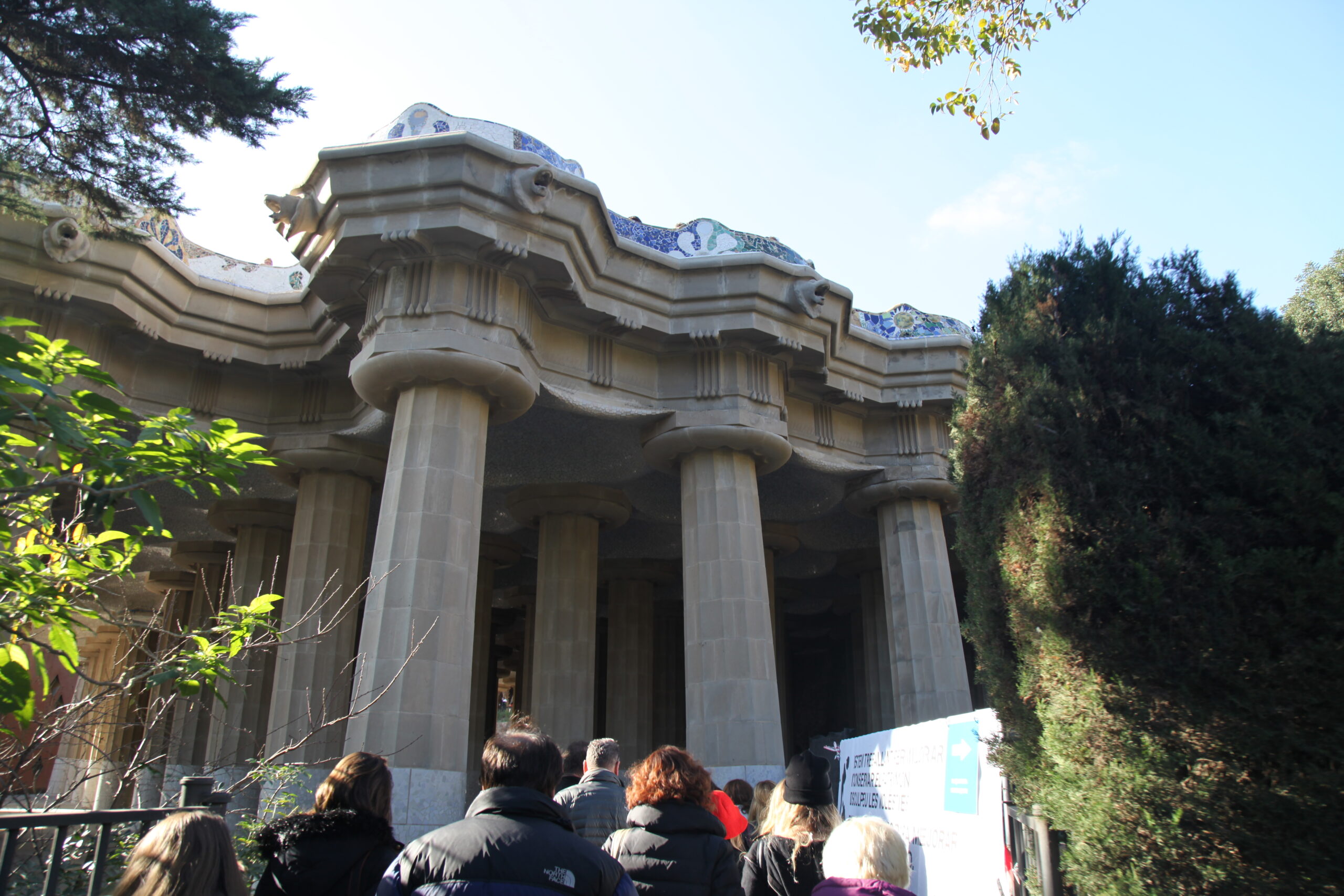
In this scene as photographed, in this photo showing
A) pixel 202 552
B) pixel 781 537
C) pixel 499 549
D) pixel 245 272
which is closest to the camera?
pixel 245 272

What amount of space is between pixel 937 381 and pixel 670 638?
15.6m

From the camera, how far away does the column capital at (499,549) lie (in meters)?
25.2

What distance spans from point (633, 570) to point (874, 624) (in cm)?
720

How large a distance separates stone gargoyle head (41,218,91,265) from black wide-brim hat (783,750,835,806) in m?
14.8

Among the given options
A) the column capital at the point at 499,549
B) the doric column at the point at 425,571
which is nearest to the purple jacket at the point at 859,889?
the doric column at the point at 425,571

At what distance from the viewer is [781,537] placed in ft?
79.6

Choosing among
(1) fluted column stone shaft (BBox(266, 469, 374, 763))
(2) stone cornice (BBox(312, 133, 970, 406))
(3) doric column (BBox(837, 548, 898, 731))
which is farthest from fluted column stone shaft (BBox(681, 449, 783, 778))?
(3) doric column (BBox(837, 548, 898, 731))

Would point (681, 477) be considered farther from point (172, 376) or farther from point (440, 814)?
point (172, 376)

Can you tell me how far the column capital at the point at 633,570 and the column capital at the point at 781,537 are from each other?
4268 mm

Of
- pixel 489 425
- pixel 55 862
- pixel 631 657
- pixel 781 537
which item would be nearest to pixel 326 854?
pixel 55 862

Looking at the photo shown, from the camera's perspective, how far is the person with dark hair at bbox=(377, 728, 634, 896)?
3312 millimetres

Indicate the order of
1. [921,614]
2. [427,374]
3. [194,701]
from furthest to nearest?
[921,614], [194,701], [427,374]

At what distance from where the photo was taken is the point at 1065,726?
20.7ft

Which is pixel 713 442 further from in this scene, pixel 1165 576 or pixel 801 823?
pixel 801 823
